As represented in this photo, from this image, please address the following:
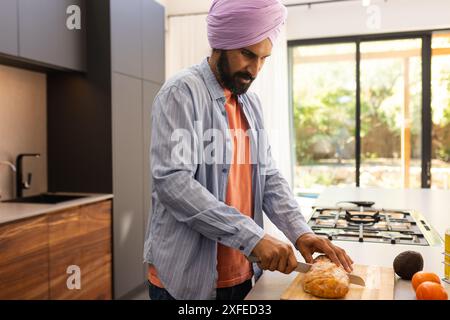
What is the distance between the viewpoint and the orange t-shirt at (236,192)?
1.22 meters

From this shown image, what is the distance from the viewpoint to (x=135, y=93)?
3.61 metres

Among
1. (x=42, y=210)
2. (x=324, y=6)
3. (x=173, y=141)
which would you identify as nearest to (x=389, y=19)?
(x=324, y=6)

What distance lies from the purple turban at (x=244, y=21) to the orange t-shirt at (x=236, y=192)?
0.17m

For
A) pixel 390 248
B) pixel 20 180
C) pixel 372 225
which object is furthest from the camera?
pixel 20 180

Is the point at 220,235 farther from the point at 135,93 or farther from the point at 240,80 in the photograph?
the point at 135,93

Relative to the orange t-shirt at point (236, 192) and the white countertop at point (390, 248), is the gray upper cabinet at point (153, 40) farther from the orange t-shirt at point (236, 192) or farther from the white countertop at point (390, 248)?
the orange t-shirt at point (236, 192)

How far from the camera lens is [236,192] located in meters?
1.27

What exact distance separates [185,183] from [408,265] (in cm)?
56

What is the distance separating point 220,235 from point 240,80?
0.42 m

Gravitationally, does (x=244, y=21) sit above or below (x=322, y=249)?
above

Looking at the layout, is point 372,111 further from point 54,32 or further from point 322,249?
point 322,249

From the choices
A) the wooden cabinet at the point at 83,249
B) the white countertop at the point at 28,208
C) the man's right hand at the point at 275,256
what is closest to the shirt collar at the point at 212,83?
the man's right hand at the point at 275,256

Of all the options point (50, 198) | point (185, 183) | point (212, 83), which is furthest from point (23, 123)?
point (185, 183)

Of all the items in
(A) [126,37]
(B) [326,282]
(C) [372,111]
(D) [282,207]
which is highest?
(A) [126,37]
